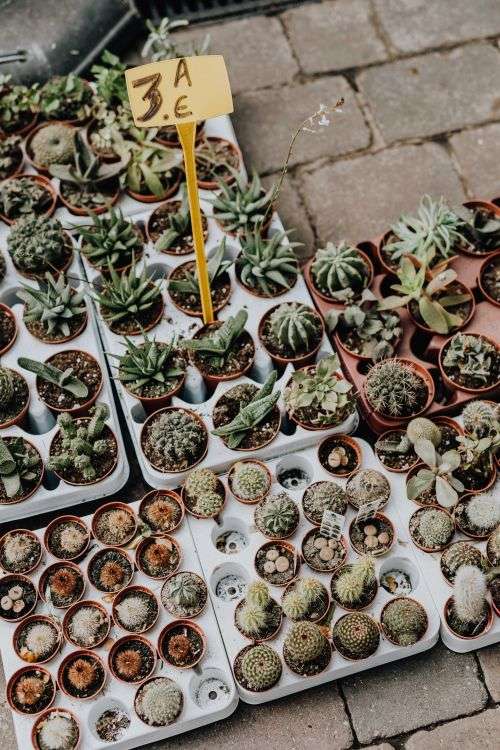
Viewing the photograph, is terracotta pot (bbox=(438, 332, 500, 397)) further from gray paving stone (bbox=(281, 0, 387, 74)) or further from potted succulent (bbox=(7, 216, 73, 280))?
gray paving stone (bbox=(281, 0, 387, 74))

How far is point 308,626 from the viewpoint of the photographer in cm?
261

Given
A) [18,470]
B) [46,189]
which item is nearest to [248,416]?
[18,470]


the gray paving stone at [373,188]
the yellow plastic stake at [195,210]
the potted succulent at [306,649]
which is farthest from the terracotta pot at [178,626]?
the gray paving stone at [373,188]

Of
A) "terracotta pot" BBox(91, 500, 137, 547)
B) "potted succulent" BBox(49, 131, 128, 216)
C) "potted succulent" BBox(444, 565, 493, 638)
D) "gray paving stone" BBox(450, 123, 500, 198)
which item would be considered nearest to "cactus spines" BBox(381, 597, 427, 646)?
"potted succulent" BBox(444, 565, 493, 638)

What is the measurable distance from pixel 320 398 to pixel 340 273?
58cm

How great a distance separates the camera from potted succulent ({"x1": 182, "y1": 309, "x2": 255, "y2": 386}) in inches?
120

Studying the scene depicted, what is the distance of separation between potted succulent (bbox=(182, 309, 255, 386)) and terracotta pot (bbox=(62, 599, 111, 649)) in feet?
3.24

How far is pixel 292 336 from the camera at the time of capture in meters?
3.05

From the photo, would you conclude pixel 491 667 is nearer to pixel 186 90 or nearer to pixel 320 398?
pixel 320 398

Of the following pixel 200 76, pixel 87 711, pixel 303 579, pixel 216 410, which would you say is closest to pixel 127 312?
pixel 216 410

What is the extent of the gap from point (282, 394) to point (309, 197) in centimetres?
135

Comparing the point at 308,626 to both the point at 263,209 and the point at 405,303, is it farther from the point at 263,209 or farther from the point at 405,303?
the point at 263,209

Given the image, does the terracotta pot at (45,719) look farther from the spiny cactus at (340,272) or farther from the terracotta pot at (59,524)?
the spiny cactus at (340,272)

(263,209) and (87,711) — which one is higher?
(263,209)
